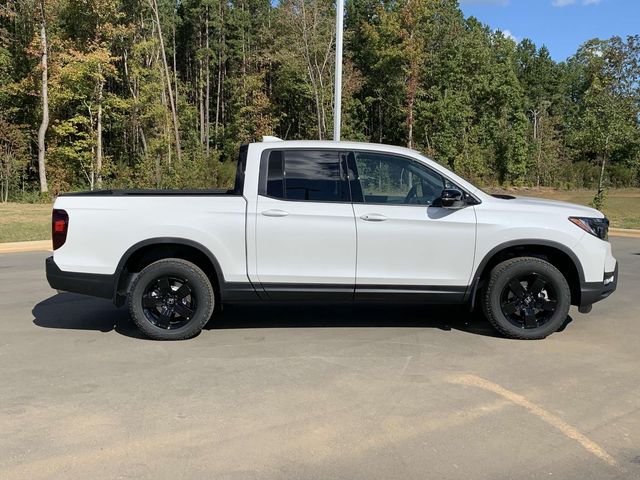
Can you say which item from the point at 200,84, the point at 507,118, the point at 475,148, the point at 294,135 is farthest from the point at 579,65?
the point at 200,84

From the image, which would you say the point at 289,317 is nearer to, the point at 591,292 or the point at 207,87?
the point at 591,292

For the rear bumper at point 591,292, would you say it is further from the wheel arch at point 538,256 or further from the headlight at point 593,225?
the headlight at point 593,225

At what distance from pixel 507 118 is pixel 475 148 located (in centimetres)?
526

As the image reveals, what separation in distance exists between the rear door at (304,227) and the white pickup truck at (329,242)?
0.01 m

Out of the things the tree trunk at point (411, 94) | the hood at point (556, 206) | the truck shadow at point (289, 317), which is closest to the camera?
the hood at point (556, 206)

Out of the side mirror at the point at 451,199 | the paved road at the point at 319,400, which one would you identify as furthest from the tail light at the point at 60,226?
the side mirror at the point at 451,199

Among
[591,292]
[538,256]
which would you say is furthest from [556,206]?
[591,292]

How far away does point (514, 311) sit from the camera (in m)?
5.70

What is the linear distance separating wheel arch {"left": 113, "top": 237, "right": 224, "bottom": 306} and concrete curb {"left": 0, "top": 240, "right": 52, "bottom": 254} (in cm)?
773

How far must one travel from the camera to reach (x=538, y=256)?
18.8 ft

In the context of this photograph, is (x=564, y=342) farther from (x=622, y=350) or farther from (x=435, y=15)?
(x=435, y=15)

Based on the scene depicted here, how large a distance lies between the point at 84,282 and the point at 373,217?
112 inches

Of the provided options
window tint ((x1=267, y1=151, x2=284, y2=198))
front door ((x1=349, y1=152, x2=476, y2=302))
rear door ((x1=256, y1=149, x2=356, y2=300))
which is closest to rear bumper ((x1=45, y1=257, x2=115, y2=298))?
rear door ((x1=256, y1=149, x2=356, y2=300))

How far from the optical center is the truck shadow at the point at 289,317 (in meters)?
6.21
